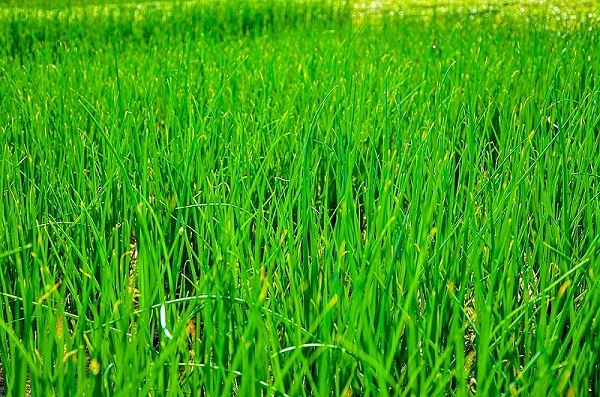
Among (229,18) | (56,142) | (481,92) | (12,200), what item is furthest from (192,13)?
(12,200)

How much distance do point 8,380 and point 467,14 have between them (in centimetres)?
573

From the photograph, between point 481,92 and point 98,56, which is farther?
point 98,56

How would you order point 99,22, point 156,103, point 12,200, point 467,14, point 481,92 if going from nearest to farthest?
1. point 12,200
2. point 481,92
3. point 156,103
4. point 99,22
5. point 467,14

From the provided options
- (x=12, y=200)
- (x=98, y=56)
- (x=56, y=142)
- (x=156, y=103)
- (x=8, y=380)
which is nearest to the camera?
(x=8, y=380)

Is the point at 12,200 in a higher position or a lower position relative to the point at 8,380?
higher

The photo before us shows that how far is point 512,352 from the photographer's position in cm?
104

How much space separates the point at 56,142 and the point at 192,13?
3.89 meters

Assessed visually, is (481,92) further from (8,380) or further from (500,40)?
(8,380)

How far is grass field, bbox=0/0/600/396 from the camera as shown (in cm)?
91

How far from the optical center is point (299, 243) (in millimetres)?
1252

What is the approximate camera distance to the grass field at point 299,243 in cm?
91

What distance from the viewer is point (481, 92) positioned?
8.98ft

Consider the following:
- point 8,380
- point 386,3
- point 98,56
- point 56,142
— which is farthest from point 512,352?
point 386,3

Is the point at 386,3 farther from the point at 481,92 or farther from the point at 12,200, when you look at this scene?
the point at 12,200
